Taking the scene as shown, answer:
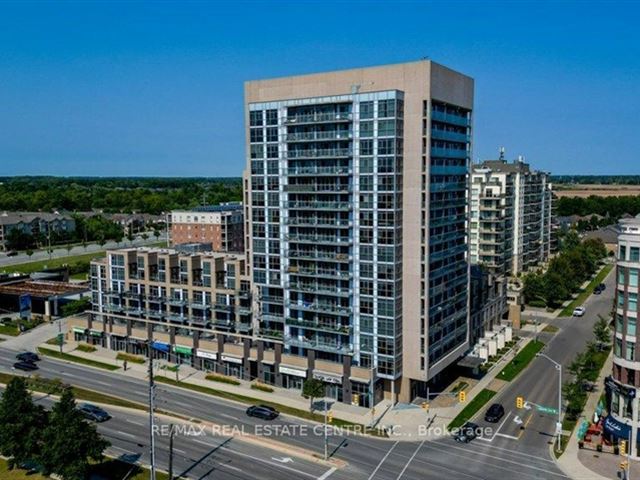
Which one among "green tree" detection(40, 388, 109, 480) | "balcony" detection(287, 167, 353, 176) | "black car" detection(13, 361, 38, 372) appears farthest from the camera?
"black car" detection(13, 361, 38, 372)

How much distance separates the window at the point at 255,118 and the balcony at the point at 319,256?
59.6 ft

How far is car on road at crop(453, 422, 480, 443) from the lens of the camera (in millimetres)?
67981

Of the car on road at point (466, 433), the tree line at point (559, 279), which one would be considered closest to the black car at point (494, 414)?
the car on road at point (466, 433)

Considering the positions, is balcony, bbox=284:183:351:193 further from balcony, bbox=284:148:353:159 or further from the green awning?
the green awning

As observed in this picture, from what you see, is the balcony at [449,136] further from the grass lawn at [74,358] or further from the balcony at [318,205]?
the grass lawn at [74,358]

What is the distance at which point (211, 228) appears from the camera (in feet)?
518

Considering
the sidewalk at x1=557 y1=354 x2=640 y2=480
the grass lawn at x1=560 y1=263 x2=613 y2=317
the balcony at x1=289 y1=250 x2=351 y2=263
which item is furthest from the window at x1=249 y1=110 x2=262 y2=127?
the grass lawn at x1=560 y1=263 x2=613 y2=317

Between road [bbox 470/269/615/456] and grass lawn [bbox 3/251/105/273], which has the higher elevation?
grass lawn [bbox 3/251/105/273]

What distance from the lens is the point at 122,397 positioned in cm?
8062

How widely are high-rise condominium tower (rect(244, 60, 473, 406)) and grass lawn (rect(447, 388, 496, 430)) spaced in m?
6.05

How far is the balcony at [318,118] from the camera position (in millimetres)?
76312

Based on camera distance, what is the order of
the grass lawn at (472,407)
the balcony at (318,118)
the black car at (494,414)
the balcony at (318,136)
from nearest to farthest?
1. the grass lawn at (472,407)
2. the black car at (494,414)
3. the balcony at (318,118)
4. the balcony at (318,136)

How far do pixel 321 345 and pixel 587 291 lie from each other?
3843 inches

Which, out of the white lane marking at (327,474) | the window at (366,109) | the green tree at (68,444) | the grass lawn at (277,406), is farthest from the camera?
the window at (366,109)
